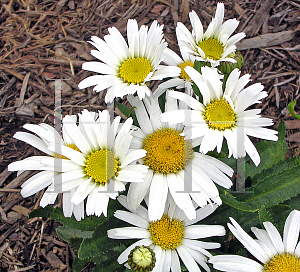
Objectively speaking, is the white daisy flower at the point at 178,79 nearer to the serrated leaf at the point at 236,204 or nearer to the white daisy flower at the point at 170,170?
the white daisy flower at the point at 170,170

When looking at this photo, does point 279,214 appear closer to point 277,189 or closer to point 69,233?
point 277,189

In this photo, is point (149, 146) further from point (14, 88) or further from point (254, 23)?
point (254, 23)

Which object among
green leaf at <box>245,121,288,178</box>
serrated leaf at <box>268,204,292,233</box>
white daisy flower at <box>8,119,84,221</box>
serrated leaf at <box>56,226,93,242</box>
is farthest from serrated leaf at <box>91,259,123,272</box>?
green leaf at <box>245,121,288,178</box>

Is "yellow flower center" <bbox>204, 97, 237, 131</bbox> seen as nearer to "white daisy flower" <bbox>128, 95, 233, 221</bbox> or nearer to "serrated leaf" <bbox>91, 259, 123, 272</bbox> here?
"white daisy flower" <bbox>128, 95, 233, 221</bbox>

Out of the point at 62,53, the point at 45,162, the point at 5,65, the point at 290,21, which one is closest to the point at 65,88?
the point at 62,53

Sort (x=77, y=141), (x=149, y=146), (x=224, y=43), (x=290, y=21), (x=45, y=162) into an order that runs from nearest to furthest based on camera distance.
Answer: (x=45, y=162), (x=77, y=141), (x=149, y=146), (x=224, y=43), (x=290, y=21)

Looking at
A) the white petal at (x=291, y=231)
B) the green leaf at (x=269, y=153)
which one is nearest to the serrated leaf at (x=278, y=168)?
the green leaf at (x=269, y=153)
